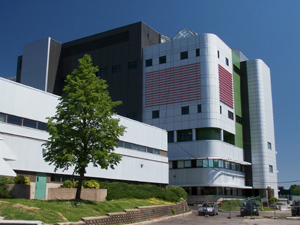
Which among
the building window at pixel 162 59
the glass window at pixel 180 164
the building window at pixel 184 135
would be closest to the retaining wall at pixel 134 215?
the glass window at pixel 180 164

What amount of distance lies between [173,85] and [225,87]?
1089 cm

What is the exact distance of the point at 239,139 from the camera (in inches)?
3019

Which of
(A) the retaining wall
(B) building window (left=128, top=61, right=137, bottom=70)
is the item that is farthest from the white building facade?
(A) the retaining wall

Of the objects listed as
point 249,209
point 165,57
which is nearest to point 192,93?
point 165,57

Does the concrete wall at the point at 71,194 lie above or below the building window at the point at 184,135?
below

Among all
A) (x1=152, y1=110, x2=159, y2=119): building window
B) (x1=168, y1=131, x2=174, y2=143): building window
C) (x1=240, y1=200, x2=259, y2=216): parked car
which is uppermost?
(x1=152, y1=110, x2=159, y2=119): building window

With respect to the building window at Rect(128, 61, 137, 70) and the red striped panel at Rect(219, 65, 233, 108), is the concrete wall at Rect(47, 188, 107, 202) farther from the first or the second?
the building window at Rect(128, 61, 137, 70)

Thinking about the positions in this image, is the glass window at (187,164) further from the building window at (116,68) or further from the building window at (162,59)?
the building window at (116,68)

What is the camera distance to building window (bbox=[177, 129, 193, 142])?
68750mm

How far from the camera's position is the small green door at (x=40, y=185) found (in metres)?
32.2

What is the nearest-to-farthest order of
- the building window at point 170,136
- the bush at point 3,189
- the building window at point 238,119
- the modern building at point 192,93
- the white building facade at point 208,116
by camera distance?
the bush at point 3,189 < the white building facade at point 208,116 < the modern building at point 192,93 < the building window at point 170,136 < the building window at point 238,119

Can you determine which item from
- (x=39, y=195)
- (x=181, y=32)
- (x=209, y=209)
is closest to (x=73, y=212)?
(x=39, y=195)

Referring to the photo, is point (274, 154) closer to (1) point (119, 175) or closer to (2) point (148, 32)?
(2) point (148, 32)

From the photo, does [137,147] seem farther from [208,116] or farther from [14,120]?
[208,116]
